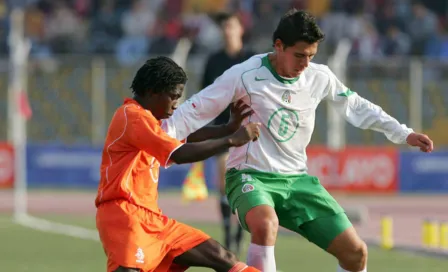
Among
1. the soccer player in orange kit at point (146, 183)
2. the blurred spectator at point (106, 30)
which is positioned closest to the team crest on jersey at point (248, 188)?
the soccer player in orange kit at point (146, 183)

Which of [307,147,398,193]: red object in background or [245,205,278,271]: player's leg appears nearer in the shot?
[245,205,278,271]: player's leg

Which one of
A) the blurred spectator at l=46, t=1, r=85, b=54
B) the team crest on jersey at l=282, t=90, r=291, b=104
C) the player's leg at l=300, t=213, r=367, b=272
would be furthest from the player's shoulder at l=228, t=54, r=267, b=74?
the blurred spectator at l=46, t=1, r=85, b=54

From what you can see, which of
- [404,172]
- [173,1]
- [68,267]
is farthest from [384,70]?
[68,267]

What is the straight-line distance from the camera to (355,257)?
8.21 metres

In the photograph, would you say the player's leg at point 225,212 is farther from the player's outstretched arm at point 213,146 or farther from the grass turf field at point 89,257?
the player's outstretched arm at point 213,146

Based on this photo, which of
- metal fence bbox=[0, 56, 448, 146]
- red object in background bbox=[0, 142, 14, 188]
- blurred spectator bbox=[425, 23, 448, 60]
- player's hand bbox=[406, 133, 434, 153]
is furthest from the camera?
blurred spectator bbox=[425, 23, 448, 60]

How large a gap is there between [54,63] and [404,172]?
6.63 metres

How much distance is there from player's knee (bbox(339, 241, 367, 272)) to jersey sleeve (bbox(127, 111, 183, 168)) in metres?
1.48

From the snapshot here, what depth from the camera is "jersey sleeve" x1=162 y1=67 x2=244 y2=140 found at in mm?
8117

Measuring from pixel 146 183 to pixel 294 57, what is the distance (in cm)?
128

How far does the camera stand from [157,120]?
25.4 ft

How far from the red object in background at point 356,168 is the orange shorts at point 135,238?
13.9 meters

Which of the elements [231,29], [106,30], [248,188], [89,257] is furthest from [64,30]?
[248,188]

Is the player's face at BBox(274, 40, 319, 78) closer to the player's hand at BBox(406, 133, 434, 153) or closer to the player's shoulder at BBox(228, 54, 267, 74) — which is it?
the player's shoulder at BBox(228, 54, 267, 74)
